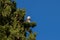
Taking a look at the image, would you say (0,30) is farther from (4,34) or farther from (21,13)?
(21,13)

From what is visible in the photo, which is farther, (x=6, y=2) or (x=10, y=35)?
(x=6, y=2)

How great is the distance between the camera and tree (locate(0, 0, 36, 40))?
47.0ft

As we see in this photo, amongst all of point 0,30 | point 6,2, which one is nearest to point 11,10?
point 6,2

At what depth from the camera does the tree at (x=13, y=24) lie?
47.0 feet

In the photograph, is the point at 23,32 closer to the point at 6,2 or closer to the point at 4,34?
the point at 4,34

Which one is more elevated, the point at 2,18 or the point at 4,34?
the point at 2,18

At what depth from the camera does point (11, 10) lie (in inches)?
612

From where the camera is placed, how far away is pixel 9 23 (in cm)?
1512

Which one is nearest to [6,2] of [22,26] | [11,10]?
[11,10]

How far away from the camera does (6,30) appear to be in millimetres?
14562

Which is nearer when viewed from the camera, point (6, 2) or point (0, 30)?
point (0, 30)

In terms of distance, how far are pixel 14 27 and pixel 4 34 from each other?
53cm

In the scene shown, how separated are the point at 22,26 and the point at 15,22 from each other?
0.38 m

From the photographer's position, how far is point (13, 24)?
14.8 meters
